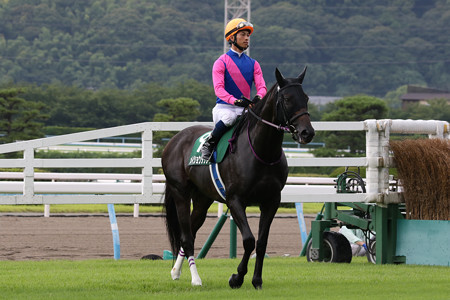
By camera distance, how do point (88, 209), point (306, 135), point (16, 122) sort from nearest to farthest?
point (306, 135), point (88, 209), point (16, 122)

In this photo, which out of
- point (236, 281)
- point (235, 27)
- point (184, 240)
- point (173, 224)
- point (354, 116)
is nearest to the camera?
point (236, 281)

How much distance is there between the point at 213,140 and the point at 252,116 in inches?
16.3

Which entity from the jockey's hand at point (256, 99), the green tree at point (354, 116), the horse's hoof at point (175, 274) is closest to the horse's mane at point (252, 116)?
the jockey's hand at point (256, 99)

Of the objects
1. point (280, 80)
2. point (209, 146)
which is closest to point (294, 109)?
point (280, 80)

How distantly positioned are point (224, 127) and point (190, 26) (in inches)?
4478

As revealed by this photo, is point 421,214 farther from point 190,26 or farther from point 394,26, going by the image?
point 394,26

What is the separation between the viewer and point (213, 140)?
765cm

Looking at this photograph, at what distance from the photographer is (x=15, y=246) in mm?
12281

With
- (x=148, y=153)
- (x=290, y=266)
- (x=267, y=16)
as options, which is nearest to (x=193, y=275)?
(x=290, y=266)

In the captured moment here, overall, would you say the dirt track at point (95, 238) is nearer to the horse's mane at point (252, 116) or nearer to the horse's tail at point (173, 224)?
the horse's tail at point (173, 224)

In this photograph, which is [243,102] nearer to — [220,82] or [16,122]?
[220,82]

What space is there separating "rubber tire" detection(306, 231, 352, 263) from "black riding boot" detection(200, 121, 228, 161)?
8.15 feet

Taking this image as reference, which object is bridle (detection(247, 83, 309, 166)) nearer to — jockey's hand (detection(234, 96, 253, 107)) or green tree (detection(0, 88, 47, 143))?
jockey's hand (detection(234, 96, 253, 107))

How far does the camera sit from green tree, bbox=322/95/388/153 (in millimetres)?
39500
